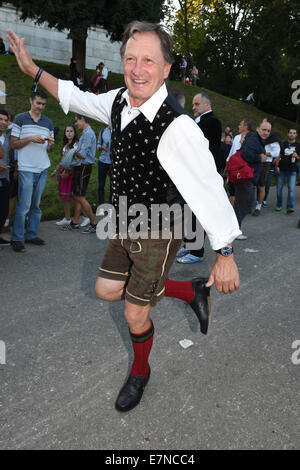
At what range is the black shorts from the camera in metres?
6.20

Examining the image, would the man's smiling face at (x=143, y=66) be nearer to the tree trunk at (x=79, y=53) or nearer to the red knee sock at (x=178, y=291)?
the red knee sock at (x=178, y=291)

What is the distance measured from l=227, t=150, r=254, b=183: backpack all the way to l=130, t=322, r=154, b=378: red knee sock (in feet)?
Answer: 13.6

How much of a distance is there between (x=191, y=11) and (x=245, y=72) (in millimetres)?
7140

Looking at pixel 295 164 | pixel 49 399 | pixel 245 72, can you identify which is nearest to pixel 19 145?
pixel 49 399

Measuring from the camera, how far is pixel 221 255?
2.01 metres

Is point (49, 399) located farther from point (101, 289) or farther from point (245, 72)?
point (245, 72)

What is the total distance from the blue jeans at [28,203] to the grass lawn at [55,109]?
1.30 m

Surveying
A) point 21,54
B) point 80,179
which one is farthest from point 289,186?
point 21,54

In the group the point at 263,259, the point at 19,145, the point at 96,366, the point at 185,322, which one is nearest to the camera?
the point at 96,366

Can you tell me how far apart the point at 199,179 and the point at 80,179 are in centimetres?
453

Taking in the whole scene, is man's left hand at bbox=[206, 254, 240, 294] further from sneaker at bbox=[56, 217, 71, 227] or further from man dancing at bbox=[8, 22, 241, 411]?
sneaker at bbox=[56, 217, 71, 227]

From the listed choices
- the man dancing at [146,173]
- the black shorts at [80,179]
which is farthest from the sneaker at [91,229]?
the man dancing at [146,173]

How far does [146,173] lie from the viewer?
214 cm
